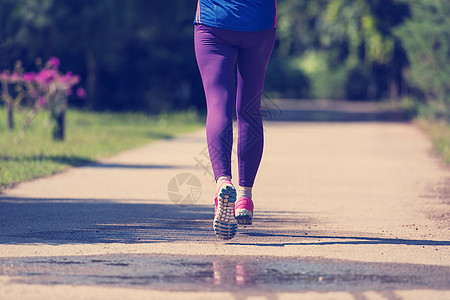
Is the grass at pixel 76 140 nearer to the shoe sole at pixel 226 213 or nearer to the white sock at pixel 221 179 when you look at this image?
the white sock at pixel 221 179

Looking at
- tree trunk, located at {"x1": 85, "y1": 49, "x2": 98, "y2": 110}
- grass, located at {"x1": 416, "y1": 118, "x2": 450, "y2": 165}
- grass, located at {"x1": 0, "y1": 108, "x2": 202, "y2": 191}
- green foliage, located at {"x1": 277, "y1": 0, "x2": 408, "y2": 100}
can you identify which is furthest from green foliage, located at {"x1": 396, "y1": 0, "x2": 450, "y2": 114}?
tree trunk, located at {"x1": 85, "y1": 49, "x2": 98, "y2": 110}

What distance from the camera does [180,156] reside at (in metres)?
13.0

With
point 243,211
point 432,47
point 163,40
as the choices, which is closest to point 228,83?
point 243,211

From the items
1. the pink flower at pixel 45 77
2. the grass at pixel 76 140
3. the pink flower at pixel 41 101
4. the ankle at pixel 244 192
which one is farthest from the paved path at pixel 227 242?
the pink flower at pixel 45 77

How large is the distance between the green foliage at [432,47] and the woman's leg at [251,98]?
13155 millimetres

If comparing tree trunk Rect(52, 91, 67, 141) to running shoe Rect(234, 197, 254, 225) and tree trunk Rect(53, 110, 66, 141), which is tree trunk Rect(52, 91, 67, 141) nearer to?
tree trunk Rect(53, 110, 66, 141)

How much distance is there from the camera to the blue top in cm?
543

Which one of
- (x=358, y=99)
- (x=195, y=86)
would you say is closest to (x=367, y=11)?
(x=195, y=86)

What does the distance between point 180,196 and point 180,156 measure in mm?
4924

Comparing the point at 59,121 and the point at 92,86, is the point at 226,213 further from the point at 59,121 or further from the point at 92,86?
the point at 92,86

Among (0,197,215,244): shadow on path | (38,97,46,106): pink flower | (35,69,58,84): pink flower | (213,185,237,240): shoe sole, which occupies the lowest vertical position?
(38,97,46,106): pink flower

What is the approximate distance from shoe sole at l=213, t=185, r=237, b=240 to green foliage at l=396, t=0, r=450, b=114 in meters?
13.8

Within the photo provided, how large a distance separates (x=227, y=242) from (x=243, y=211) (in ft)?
0.87

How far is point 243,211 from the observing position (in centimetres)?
540
